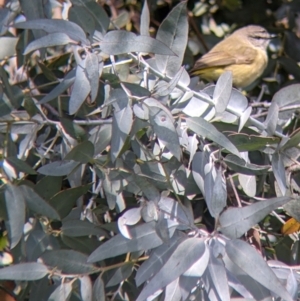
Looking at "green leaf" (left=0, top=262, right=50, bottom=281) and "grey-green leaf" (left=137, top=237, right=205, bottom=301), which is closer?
"grey-green leaf" (left=137, top=237, right=205, bottom=301)

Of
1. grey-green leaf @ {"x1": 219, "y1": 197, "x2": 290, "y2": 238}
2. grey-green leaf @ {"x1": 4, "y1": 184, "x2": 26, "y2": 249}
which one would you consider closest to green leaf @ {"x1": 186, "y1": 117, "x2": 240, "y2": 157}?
grey-green leaf @ {"x1": 219, "y1": 197, "x2": 290, "y2": 238}

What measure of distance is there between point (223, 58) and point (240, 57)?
34 centimetres

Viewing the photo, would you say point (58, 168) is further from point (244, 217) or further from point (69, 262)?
point (244, 217)

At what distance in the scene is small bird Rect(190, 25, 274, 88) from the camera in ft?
9.59

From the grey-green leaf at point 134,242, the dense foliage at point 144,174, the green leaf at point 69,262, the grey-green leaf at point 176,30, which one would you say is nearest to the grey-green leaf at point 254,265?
the dense foliage at point 144,174

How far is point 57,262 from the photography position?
142 cm

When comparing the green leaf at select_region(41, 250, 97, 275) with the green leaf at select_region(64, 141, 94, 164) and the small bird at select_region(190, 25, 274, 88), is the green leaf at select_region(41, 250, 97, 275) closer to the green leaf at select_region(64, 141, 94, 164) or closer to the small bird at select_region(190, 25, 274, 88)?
the green leaf at select_region(64, 141, 94, 164)

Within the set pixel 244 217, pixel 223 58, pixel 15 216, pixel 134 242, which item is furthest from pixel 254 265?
pixel 223 58

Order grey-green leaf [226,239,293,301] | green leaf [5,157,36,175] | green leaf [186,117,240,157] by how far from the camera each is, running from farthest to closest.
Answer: green leaf [5,157,36,175], green leaf [186,117,240,157], grey-green leaf [226,239,293,301]

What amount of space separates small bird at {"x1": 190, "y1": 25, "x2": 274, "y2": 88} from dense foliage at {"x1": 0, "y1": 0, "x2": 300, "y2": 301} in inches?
48.5

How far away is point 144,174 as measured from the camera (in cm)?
144

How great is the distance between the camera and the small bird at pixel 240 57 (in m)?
2.92

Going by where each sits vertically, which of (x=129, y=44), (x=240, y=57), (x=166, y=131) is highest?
(x=129, y=44)

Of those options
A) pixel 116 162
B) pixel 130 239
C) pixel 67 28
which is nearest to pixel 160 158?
pixel 116 162
